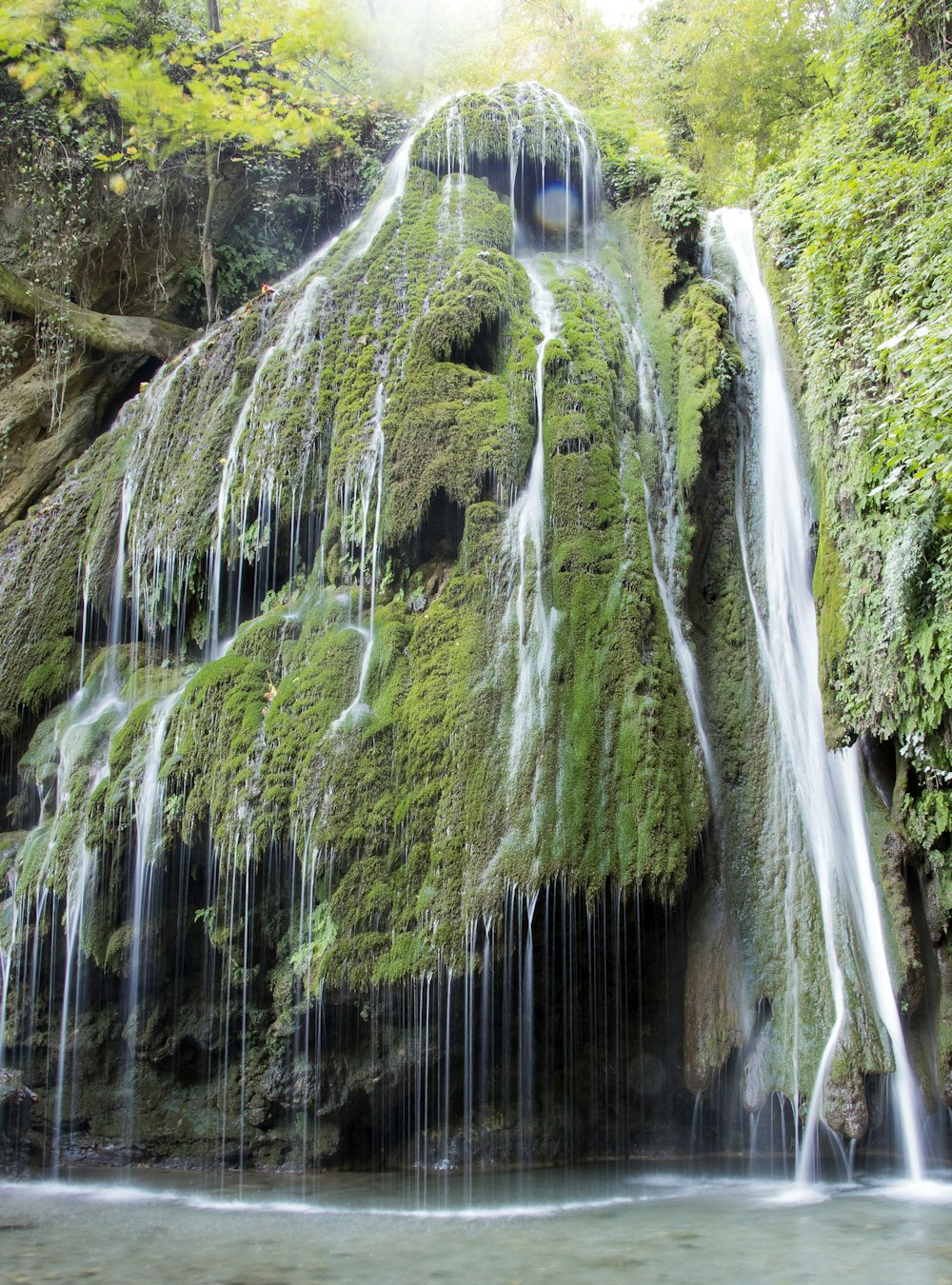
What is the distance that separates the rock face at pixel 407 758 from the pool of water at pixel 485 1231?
749 mm

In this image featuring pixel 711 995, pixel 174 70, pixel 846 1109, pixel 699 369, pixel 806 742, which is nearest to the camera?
pixel 846 1109

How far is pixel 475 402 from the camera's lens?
8.12m

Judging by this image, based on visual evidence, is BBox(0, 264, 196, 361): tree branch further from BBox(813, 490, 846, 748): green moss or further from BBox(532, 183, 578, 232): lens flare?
BBox(813, 490, 846, 748): green moss

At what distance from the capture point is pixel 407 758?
6836mm

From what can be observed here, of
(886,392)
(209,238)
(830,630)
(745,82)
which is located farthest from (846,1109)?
(745,82)

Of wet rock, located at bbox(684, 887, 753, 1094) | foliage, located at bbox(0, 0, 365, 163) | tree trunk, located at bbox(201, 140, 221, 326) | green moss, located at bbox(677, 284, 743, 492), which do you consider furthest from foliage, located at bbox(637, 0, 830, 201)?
wet rock, located at bbox(684, 887, 753, 1094)

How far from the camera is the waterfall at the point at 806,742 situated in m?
6.19

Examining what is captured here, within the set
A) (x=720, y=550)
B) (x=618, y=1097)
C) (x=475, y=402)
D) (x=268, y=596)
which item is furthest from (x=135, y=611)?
(x=618, y=1097)

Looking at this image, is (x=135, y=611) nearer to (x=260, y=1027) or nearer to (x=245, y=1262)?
(x=260, y=1027)

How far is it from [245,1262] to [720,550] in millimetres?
6360

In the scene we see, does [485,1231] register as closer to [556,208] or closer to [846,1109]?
[846,1109]

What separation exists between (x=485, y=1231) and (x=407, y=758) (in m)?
3.00

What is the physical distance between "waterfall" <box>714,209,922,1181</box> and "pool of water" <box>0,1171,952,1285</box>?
89 cm

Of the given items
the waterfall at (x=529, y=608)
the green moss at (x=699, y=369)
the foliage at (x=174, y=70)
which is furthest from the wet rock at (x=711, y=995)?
the foliage at (x=174, y=70)
